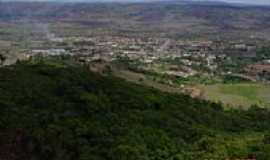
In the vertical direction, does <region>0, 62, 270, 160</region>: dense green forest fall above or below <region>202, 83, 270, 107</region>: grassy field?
above

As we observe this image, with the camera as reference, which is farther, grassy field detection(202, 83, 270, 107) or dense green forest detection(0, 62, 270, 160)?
grassy field detection(202, 83, 270, 107)

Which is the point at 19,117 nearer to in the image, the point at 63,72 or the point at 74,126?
the point at 74,126

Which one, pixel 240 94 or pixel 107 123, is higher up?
pixel 107 123

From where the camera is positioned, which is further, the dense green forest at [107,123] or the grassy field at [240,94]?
the grassy field at [240,94]

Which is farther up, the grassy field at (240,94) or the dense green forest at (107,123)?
the dense green forest at (107,123)

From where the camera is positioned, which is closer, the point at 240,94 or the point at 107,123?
the point at 107,123
